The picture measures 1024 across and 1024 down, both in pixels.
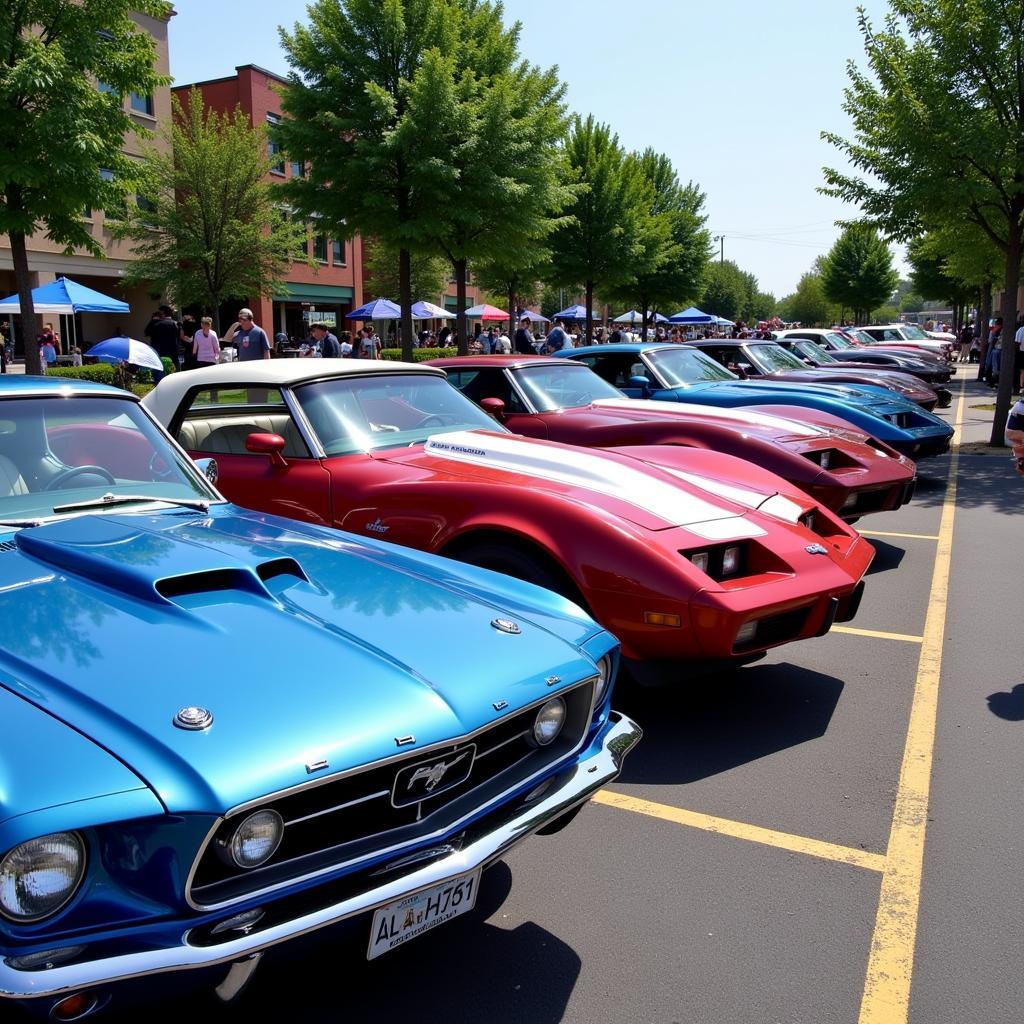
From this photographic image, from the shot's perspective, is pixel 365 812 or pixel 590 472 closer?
pixel 365 812

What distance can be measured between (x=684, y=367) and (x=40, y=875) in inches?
354

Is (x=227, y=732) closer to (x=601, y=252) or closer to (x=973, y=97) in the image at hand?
(x=973, y=97)

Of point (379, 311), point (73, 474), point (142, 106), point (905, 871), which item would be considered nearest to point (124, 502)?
point (73, 474)

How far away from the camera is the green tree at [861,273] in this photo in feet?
188

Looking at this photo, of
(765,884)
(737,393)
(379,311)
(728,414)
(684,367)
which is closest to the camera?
(765,884)

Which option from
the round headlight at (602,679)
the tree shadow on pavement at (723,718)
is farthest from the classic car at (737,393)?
the round headlight at (602,679)

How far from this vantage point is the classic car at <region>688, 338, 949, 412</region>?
12453 mm

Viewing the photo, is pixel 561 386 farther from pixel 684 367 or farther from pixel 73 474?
pixel 73 474

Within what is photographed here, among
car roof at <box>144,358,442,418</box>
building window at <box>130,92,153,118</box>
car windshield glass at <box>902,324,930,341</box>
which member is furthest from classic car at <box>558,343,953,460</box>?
building window at <box>130,92,153,118</box>

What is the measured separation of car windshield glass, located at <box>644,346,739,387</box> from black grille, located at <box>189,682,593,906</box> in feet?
24.7

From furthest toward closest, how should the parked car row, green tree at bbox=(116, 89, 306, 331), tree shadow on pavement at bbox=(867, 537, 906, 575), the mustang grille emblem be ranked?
1. green tree at bbox=(116, 89, 306, 331)
2. tree shadow on pavement at bbox=(867, 537, 906, 575)
3. the mustang grille emblem
4. the parked car row

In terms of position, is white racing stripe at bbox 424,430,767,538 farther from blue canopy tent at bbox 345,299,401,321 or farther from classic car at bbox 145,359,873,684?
blue canopy tent at bbox 345,299,401,321

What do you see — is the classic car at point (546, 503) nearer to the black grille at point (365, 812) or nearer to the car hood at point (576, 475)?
the car hood at point (576, 475)

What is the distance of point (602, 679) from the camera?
300 centimetres
